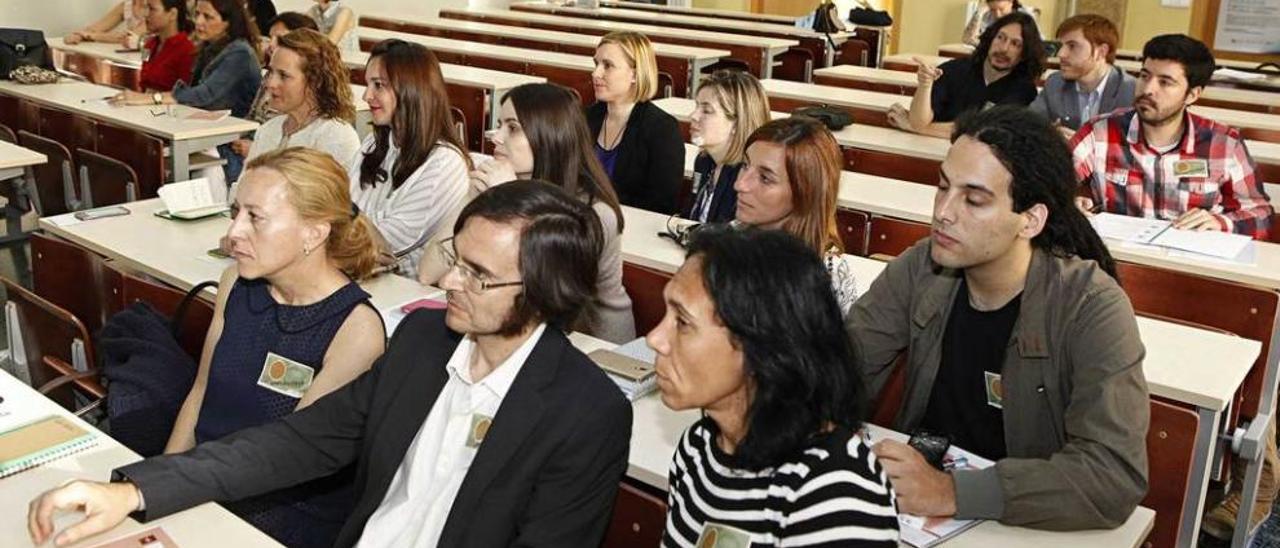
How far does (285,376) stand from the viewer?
2.33 metres

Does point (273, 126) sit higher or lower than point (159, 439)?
higher

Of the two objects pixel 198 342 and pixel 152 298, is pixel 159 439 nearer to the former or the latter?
pixel 198 342

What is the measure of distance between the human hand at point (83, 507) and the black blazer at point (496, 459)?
0.12 ft

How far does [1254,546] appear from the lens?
3.19 m

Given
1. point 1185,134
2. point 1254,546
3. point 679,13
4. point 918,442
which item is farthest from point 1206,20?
point 918,442

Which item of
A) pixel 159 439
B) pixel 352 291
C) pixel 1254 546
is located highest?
pixel 352 291

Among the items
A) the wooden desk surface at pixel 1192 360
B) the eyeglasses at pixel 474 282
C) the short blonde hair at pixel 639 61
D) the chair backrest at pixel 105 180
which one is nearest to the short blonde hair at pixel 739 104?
the wooden desk surface at pixel 1192 360

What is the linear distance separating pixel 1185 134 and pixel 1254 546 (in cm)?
147

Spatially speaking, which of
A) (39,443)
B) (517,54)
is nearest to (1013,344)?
(39,443)

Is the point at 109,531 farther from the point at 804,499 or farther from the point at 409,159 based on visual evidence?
the point at 409,159

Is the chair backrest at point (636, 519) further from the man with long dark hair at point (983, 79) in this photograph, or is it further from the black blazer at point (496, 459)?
the man with long dark hair at point (983, 79)

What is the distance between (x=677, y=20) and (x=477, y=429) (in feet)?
31.7

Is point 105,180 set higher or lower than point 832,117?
lower

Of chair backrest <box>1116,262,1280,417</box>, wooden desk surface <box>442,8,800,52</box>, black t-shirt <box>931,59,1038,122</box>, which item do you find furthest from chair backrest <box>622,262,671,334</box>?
wooden desk surface <box>442,8,800,52</box>
